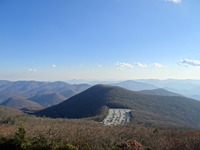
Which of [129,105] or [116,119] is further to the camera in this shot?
[129,105]

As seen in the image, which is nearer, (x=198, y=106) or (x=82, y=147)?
(x=82, y=147)

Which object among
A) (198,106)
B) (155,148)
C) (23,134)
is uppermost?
(23,134)

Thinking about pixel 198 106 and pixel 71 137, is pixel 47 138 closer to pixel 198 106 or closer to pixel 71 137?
pixel 71 137

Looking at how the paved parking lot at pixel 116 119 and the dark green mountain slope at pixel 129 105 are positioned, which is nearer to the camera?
the paved parking lot at pixel 116 119

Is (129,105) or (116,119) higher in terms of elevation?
(129,105)

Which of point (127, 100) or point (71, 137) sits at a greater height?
point (71, 137)

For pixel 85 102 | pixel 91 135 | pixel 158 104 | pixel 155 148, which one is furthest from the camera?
pixel 158 104

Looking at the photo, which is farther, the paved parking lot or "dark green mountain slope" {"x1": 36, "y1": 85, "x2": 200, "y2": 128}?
"dark green mountain slope" {"x1": 36, "y1": 85, "x2": 200, "y2": 128}

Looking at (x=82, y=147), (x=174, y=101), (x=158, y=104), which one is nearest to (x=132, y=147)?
(x=82, y=147)
